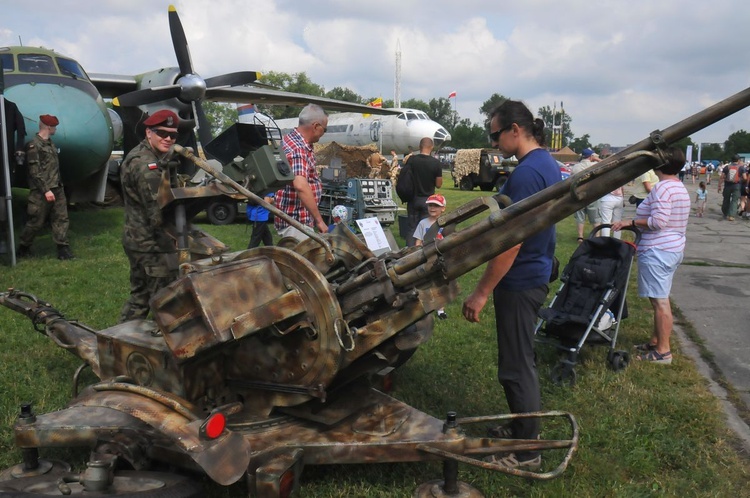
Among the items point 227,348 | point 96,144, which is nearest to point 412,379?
point 227,348

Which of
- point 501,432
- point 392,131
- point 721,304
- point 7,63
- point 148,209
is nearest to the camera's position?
point 501,432

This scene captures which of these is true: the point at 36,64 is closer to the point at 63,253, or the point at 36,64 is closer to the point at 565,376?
the point at 63,253

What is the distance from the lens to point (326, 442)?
3.30 metres

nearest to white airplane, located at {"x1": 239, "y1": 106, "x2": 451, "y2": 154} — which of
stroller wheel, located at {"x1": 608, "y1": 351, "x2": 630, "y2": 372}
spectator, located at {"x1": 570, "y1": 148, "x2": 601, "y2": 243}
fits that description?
spectator, located at {"x1": 570, "y1": 148, "x2": 601, "y2": 243}

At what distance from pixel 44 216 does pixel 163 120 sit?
638 cm

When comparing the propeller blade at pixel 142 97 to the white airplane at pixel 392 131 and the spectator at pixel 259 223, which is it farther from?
the white airplane at pixel 392 131

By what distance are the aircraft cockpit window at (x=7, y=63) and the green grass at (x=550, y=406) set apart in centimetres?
598

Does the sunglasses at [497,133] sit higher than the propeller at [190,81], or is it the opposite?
the propeller at [190,81]

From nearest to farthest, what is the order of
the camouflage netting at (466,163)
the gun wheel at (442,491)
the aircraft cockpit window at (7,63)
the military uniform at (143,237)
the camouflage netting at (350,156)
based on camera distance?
the gun wheel at (442,491)
the military uniform at (143,237)
the aircraft cockpit window at (7,63)
the camouflage netting at (350,156)
the camouflage netting at (466,163)

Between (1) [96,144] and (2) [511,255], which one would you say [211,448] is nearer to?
(2) [511,255]

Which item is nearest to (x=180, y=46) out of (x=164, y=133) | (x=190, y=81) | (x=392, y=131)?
(x=190, y=81)

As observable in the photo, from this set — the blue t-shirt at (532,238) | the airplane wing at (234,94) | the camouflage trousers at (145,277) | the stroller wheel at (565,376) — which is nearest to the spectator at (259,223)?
the camouflage trousers at (145,277)

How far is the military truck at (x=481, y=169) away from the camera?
30.3m

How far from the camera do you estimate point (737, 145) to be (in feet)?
235
